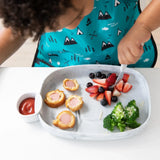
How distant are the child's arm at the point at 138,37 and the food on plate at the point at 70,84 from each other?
0.70 feet

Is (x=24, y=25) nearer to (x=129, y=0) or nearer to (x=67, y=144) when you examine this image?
(x=67, y=144)

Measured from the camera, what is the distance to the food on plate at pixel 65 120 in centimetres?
71

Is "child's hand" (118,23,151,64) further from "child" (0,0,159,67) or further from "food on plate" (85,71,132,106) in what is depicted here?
"food on plate" (85,71,132,106)

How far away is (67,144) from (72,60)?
438 millimetres

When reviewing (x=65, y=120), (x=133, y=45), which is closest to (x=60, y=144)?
(x=65, y=120)

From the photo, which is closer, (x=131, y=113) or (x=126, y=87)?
(x=131, y=113)

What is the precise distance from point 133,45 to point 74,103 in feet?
1.05

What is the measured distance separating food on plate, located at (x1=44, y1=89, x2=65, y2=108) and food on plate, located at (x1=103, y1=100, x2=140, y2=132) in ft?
0.63

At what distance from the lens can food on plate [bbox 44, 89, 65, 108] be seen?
77cm

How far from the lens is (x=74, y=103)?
78 cm

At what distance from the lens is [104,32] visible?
0.87 m

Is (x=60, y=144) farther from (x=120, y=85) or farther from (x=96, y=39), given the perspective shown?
(x=96, y=39)

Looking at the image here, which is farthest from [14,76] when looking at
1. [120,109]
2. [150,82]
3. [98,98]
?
[150,82]

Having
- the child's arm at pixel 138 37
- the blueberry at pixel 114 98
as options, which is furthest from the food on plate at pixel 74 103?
the child's arm at pixel 138 37
